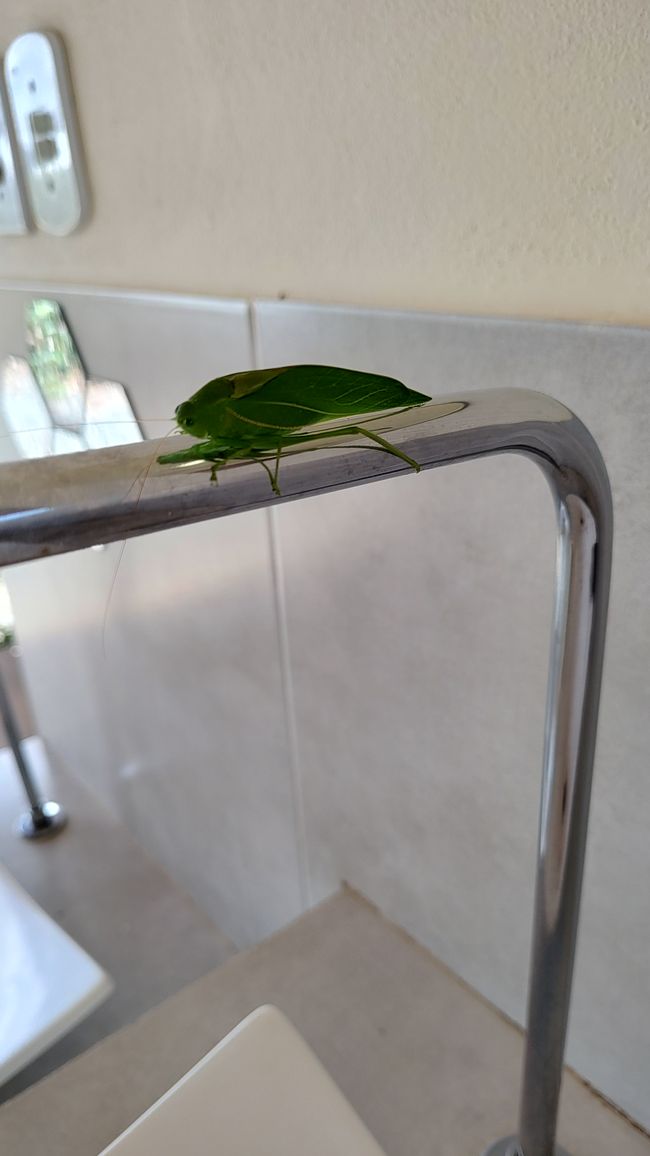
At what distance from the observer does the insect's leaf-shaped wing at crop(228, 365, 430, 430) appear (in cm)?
18

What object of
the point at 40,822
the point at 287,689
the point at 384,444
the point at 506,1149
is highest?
the point at 384,444

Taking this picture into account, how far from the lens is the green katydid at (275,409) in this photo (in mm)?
170

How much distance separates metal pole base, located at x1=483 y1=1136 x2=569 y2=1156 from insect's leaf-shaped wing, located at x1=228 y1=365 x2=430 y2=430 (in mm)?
383

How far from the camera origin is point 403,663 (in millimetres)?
458

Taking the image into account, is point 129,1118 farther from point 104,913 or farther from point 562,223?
point 562,223

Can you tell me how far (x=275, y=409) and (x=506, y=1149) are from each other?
1.31 ft

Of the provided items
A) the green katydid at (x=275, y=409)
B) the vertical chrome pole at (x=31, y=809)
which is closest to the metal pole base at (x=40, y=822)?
the vertical chrome pole at (x=31, y=809)

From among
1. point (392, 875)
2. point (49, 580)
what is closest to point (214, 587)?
point (392, 875)

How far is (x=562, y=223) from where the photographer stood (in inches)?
12.1

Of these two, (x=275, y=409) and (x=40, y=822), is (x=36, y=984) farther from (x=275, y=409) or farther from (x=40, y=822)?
(x=275, y=409)

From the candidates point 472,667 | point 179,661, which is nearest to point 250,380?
point 472,667

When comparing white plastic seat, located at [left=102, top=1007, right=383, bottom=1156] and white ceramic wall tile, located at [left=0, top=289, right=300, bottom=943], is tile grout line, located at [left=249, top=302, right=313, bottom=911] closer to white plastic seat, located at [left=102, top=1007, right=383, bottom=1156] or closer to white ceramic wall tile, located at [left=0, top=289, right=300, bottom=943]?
white ceramic wall tile, located at [left=0, top=289, right=300, bottom=943]

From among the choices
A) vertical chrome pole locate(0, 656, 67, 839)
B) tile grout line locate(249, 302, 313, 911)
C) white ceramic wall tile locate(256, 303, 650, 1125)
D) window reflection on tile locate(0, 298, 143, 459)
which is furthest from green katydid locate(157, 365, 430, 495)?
vertical chrome pole locate(0, 656, 67, 839)

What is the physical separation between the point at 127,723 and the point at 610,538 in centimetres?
68
